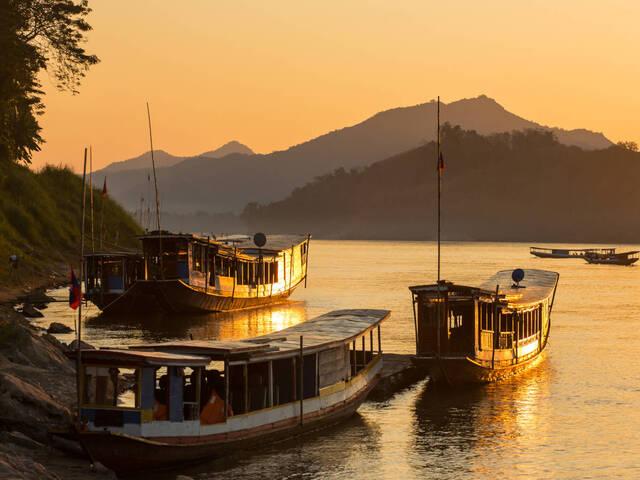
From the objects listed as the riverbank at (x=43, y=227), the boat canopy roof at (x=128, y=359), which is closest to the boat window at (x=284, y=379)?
the boat canopy roof at (x=128, y=359)

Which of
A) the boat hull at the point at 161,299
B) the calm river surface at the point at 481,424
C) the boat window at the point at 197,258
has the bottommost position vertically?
the calm river surface at the point at 481,424

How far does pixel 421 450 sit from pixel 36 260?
6461cm

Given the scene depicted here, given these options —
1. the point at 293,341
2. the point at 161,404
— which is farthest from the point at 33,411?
the point at 293,341

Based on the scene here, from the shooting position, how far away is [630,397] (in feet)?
146

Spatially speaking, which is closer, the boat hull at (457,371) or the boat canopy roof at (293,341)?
the boat canopy roof at (293,341)

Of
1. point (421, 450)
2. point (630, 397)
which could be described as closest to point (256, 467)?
point (421, 450)

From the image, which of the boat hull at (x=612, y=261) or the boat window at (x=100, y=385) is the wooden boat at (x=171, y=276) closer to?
the boat window at (x=100, y=385)

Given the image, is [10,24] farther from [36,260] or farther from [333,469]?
[333,469]

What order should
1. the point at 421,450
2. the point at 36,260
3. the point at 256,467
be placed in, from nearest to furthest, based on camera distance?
the point at 256,467, the point at 421,450, the point at 36,260

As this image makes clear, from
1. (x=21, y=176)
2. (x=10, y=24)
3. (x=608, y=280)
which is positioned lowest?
(x=608, y=280)

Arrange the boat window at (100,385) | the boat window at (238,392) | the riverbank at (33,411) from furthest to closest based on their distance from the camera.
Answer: the boat window at (238,392), the boat window at (100,385), the riverbank at (33,411)

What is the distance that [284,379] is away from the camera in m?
32.5

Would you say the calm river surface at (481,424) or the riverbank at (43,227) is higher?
the riverbank at (43,227)

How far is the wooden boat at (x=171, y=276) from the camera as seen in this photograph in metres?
69.2
